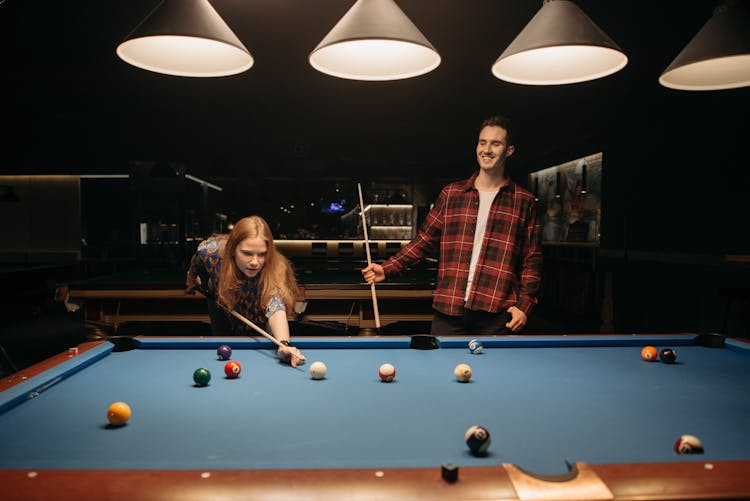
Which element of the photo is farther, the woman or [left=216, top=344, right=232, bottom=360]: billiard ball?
the woman

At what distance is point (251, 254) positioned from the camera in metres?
2.30

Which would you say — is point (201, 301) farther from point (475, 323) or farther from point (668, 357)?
point (668, 357)

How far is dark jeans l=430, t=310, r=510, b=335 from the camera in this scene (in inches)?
104

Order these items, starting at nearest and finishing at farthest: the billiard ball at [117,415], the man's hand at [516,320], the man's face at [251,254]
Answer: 1. the billiard ball at [117,415]
2. the man's face at [251,254]
3. the man's hand at [516,320]

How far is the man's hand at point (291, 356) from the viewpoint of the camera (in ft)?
5.76

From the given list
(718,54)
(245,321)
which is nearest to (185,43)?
(245,321)

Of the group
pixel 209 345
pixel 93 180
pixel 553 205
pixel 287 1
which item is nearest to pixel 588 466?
pixel 209 345

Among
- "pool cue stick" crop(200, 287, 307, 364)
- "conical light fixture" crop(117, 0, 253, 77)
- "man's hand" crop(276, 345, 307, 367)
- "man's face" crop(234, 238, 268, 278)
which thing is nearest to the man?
"man's face" crop(234, 238, 268, 278)

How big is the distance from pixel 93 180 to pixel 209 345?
10742 mm

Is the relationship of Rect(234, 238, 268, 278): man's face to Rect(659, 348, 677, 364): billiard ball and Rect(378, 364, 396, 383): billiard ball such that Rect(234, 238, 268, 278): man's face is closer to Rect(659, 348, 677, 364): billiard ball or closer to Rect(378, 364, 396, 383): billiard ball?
Rect(378, 364, 396, 383): billiard ball

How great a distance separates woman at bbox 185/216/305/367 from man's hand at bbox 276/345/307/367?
0.21 metres

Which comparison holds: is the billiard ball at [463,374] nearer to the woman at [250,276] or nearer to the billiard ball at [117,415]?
the woman at [250,276]

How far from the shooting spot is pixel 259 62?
5055mm

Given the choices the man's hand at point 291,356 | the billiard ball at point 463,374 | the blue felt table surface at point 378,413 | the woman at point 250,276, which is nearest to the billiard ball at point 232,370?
the blue felt table surface at point 378,413
